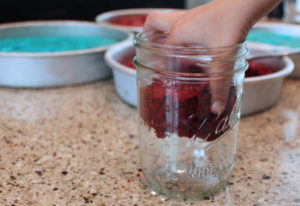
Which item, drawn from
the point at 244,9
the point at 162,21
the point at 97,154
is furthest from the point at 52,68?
the point at 244,9

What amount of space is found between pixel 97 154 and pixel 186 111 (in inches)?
9.1

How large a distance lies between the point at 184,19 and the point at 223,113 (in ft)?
0.46

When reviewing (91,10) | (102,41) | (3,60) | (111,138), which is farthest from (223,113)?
(91,10)

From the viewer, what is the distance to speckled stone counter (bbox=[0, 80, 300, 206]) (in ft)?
1.65

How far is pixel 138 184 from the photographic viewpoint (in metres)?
0.53

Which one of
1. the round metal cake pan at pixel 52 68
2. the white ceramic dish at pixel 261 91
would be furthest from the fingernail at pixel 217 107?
the round metal cake pan at pixel 52 68

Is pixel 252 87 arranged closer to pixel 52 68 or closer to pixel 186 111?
pixel 186 111

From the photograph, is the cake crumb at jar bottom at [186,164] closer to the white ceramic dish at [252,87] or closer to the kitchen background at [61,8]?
the white ceramic dish at [252,87]

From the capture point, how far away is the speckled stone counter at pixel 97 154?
1.65 feet

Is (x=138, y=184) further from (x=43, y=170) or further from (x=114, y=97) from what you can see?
(x=114, y=97)

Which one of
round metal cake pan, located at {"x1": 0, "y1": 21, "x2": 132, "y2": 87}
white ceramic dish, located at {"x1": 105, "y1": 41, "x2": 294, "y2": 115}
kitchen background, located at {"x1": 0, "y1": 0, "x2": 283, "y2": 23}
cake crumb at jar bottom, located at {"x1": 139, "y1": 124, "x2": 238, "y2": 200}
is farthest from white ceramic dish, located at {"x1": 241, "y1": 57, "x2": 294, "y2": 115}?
kitchen background, located at {"x1": 0, "y1": 0, "x2": 283, "y2": 23}

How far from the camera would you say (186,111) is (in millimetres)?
460

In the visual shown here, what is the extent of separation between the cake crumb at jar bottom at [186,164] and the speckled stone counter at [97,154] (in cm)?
2

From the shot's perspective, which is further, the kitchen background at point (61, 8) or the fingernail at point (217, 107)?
the kitchen background at point (61, 8)
